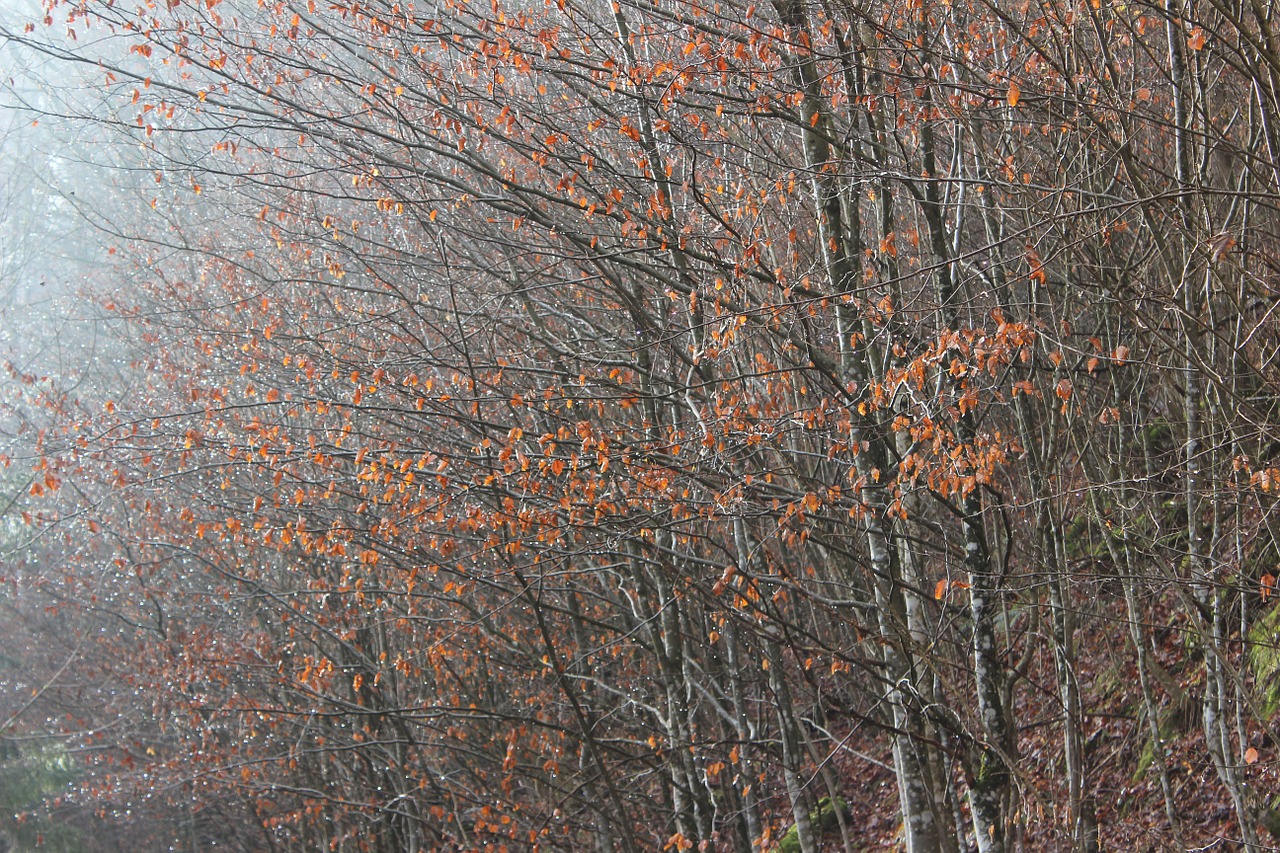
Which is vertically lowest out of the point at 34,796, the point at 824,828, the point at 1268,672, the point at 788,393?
the point at 34,796

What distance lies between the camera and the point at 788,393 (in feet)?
20.2

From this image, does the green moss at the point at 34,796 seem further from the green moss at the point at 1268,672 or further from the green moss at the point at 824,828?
the green moss at the point at 1268,672

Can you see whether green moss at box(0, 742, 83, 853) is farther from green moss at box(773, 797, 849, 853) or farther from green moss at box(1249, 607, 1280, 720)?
green moss at box(1249, 607, 1280, 720)

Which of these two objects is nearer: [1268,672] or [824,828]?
[1268,672]

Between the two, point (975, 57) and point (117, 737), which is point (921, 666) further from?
point (117, 737)

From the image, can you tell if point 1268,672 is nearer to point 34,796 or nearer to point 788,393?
point 788,393

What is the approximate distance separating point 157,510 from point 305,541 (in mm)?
7799

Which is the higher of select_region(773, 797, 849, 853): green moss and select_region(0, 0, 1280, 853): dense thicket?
select_region(0, 0, 1280, 853): dense thicket

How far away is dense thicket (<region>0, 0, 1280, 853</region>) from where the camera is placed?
16.8ft


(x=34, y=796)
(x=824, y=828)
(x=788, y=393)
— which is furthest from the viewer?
(x=34, y=796)

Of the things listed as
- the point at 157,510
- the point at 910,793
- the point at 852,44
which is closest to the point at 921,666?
the point at 910,793

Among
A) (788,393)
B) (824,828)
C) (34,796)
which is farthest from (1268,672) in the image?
(34,796)

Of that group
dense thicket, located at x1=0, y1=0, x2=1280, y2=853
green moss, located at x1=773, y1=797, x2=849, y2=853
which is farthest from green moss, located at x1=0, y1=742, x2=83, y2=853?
green moss, located at x1=773, y1=797, x2=849, y2=853

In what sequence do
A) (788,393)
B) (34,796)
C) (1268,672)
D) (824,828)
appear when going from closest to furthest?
(788,393), (1268,672), (824,828), (34,796)
